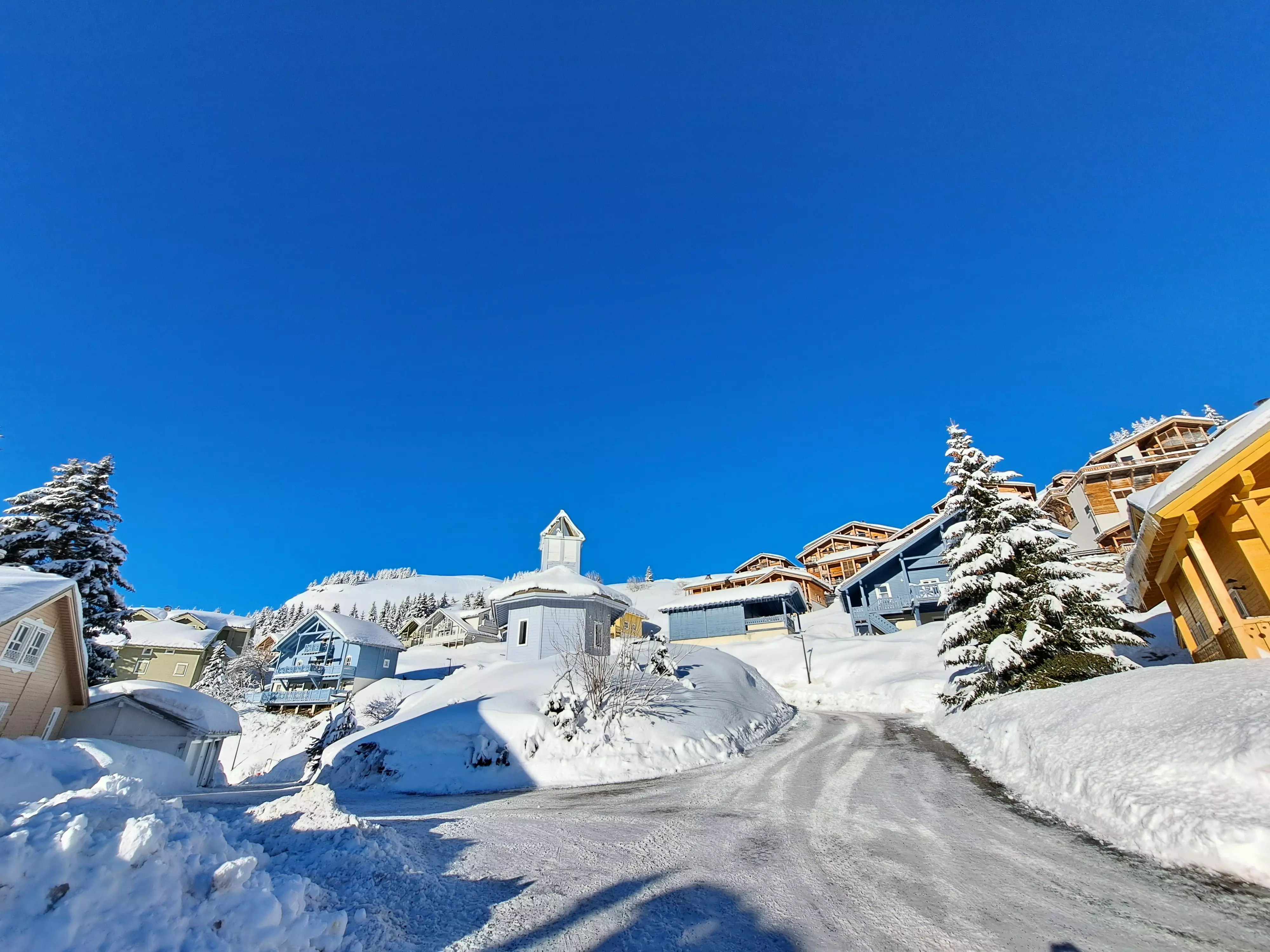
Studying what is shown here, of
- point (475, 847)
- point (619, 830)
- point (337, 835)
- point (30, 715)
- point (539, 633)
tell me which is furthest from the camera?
point (539, 633)

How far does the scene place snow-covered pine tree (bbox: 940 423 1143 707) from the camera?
16391 mm

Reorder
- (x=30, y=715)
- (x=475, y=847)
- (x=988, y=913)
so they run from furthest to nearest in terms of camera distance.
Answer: (x=30, y=715) → (x=475, y=847) → (x=988, y=913)

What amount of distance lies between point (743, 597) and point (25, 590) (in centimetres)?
4102

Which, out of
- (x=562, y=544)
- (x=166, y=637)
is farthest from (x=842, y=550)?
(x=166, y=637)

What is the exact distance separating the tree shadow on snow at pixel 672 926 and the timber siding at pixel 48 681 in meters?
22.1

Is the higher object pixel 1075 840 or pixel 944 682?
pixel 944 682

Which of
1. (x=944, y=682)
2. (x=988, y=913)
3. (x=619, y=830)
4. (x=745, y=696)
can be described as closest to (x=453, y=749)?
(x=619, y=830)

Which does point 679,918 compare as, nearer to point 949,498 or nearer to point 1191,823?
point 1191,823

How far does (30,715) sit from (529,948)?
25.5 metres

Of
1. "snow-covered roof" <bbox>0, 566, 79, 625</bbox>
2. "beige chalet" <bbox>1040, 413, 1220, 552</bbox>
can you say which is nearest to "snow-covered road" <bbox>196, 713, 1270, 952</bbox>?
"snow-covered roof" <bbox>0, 566, 79, 625</bbox>

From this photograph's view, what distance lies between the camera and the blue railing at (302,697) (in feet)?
142

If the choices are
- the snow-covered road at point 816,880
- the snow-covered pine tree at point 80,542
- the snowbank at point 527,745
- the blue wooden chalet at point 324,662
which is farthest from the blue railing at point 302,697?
the snow-covered road at point 816,880

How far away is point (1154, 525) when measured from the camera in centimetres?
1380

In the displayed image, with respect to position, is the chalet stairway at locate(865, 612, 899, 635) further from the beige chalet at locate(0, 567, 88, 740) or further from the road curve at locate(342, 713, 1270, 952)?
the beige chalet at locate(0, 567, 88, 740)
